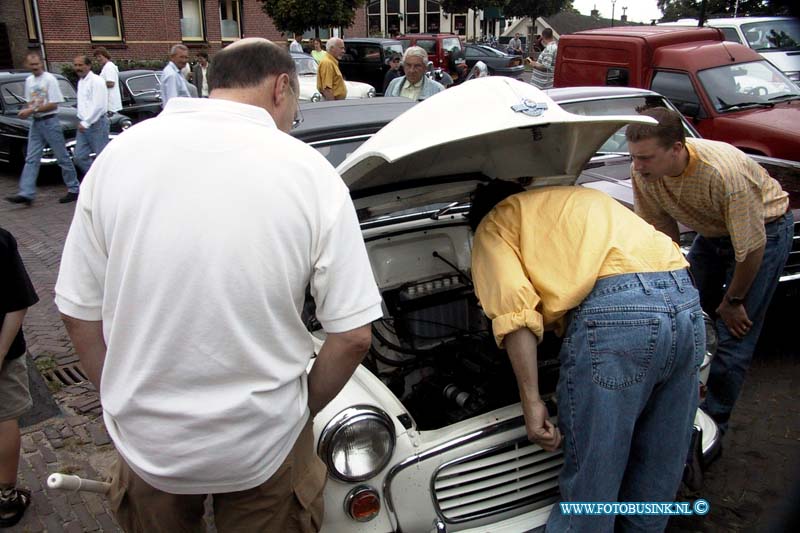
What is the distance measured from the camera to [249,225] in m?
1.55

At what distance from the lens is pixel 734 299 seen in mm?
3193

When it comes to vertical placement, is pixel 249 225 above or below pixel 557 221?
above

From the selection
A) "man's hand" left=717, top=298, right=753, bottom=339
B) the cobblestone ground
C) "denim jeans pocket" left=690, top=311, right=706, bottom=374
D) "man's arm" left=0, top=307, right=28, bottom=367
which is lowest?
the cobblestone ground

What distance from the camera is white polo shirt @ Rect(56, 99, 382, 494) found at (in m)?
1.54

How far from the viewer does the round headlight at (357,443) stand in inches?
84.4

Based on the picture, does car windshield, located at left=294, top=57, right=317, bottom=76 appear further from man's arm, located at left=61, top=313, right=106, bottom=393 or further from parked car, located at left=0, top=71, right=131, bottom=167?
man's arm, located at left=61, top=313, right=106, bottom=393

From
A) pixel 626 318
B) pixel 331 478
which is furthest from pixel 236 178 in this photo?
pixel 626 318

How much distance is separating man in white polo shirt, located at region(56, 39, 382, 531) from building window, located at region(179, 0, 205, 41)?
90.2 ft

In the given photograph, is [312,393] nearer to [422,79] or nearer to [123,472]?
[123,472]

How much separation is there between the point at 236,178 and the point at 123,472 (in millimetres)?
946

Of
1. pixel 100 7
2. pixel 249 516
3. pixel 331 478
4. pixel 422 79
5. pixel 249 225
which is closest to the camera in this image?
pixel 249 225

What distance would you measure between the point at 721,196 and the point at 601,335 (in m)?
1.42

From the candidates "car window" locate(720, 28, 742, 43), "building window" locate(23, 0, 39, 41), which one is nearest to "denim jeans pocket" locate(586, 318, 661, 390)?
"car window" locate(720, 28, 742, 43)

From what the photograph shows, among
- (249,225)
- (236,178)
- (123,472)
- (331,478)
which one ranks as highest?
(236,178)
